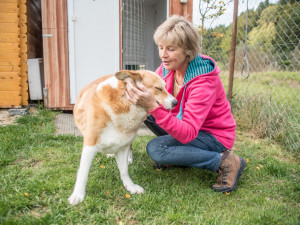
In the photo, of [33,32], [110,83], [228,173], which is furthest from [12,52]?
[228,173]

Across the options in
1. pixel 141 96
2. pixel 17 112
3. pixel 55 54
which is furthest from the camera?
pixel 55 54

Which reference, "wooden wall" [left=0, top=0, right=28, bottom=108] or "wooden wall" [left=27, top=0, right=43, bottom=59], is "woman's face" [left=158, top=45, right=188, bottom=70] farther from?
"wooden wall" [left=27, top=0, right=43, bottom=59]

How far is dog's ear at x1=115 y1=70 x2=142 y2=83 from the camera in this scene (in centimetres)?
163

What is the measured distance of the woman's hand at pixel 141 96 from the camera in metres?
1.69

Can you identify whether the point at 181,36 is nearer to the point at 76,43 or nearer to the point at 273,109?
the point at 273,109

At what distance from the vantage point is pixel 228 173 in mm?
2174

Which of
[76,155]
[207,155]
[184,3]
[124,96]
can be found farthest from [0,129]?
[184,3]

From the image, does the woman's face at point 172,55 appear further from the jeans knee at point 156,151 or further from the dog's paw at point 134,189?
the dog's paw at point 134,189

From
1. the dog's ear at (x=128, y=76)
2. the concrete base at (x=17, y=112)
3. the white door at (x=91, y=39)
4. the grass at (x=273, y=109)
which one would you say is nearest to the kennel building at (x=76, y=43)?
the white door at (x=91, y=39)

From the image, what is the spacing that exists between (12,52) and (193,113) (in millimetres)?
3663

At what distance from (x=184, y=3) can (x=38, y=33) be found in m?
3.85

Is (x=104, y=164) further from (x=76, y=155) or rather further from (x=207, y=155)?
(x=207, y=155)

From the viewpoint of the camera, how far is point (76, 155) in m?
2.65

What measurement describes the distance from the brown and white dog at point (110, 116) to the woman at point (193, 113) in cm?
13
